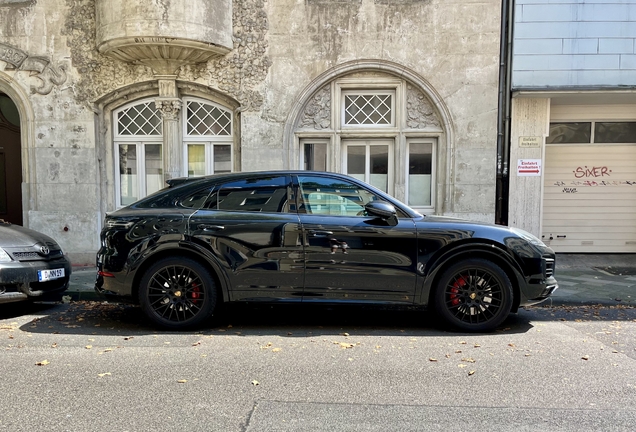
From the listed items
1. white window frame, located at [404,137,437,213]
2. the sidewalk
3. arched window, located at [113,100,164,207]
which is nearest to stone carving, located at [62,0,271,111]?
arched window, located at [113,100,164,207]

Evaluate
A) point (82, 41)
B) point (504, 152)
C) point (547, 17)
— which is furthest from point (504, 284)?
point (82, 41)

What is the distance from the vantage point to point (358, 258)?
5273 millimetres

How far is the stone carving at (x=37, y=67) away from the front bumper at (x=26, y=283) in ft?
16.6

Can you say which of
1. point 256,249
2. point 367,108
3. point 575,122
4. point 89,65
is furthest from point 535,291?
point 89,65

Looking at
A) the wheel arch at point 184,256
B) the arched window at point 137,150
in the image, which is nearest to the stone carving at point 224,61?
the arched window at point 137,150

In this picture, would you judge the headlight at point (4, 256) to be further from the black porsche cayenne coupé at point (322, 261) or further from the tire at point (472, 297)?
the tire at point (472, 297)

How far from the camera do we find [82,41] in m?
9.80

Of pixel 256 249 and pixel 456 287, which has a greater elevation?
pixel 256 249

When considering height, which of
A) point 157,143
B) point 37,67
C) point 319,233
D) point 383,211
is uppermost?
point 37,67

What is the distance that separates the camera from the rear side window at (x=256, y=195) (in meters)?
5.51

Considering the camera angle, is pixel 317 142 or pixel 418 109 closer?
pixel 418 109

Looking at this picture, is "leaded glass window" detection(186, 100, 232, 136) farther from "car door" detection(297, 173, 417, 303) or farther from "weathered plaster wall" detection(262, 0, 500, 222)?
"car door" detection(297, 173, 417, 303)

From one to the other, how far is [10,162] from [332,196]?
908 cm

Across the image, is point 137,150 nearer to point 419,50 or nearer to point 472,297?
point 419,50
